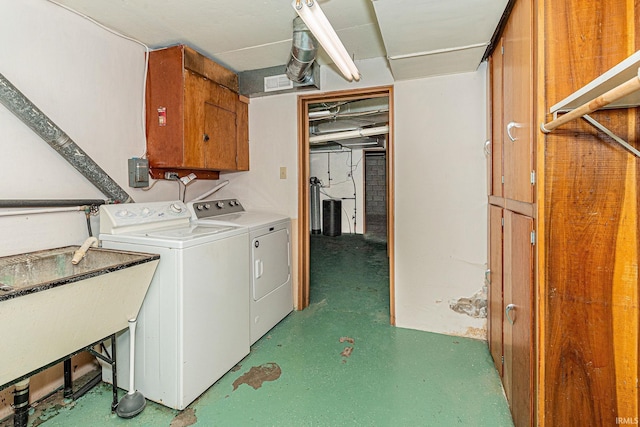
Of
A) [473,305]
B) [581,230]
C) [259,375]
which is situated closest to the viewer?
[581,230]

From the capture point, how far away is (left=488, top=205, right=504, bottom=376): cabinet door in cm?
196

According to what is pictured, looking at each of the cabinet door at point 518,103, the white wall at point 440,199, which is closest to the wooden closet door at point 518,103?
the cabinet door at point 518,103

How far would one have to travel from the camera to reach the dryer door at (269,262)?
245 cm

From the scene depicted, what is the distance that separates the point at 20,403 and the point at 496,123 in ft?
10.0

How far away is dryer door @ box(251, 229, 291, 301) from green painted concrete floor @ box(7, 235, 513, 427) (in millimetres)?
409

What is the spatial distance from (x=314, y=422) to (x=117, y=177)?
6.85 feet

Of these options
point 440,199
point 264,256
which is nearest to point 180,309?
point 264,256

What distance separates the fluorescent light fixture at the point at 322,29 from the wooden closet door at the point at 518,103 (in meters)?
0.89

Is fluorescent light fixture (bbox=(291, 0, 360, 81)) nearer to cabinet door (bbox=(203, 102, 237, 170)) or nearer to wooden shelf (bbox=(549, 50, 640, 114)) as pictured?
wooden shelf (bbox=(549, 50, 640, 114))

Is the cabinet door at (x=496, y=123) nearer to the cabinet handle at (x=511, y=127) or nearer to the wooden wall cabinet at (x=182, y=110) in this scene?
the cabinet handle at (x=511, y=127)

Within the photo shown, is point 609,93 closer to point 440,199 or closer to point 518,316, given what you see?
point 518,316

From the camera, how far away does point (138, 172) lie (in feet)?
7.85

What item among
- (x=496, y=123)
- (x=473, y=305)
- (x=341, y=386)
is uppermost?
(x=496, y=123)

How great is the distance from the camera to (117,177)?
229cm
